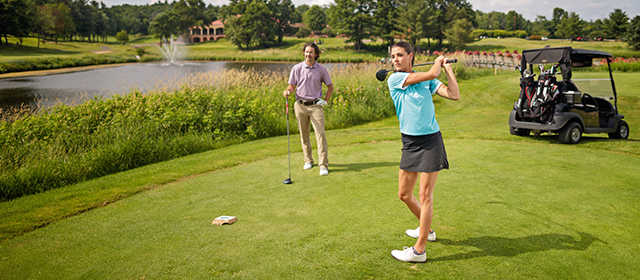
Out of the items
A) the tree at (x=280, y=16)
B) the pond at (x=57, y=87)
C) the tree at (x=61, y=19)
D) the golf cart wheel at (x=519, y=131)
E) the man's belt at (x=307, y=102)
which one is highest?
the tree at (x=280, y=16)

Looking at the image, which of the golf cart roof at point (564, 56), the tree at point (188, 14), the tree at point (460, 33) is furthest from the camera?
the tree at point (188, 14)

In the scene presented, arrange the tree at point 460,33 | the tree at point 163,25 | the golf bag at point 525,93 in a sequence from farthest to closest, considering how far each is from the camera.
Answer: the tree at point 163,25 → the tree at point 460,33 → the golf bag at point 525,93

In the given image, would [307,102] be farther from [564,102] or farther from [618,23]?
[618,23]

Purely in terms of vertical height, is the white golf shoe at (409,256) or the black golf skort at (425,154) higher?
the black golf skort at (425,154)

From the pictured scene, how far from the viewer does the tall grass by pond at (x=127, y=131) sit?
7965 mm

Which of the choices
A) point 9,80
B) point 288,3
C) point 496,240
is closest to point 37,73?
point 9,80

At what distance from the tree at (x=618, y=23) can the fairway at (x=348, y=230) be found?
80.6 metres

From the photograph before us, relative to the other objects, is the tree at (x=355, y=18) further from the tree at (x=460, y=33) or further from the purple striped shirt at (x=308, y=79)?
the purple striped shirt at (x=308, y=79)

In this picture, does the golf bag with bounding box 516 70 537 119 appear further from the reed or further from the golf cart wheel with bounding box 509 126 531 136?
the reed

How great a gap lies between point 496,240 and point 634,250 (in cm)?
122

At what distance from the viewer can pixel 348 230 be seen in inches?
161

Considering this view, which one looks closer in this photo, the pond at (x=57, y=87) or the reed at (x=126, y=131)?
the reed at (x=126, y=131)

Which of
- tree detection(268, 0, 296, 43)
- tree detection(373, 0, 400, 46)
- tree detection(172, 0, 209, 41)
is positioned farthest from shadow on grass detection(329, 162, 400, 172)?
tree detection(172, 0, 209, 41)

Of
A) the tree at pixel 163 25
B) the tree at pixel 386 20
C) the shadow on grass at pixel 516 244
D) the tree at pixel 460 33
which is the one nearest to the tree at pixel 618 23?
the tree at pixel 460 33
